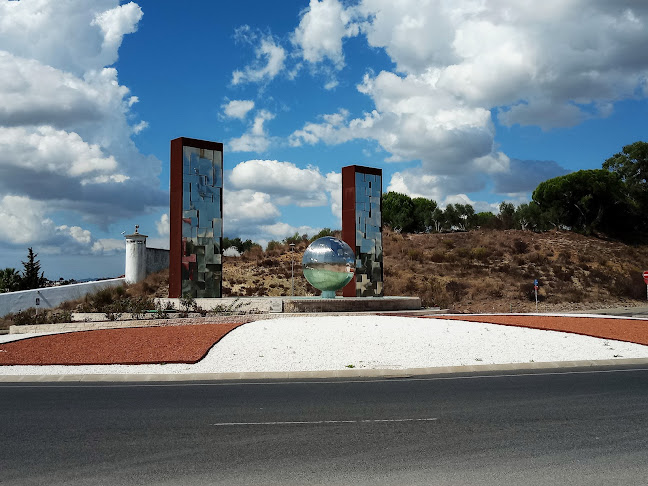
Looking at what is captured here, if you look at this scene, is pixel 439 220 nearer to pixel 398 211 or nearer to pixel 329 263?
pixel 398 211

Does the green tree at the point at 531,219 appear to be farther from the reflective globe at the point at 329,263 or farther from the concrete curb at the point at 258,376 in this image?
the concrete curb at the point at 258,376

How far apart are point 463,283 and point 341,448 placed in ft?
137

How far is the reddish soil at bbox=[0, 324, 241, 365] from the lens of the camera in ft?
46.9

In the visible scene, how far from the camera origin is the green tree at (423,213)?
86.5m

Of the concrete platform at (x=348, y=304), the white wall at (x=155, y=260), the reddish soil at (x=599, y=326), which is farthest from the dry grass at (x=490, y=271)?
the reddish soil at (x=599, y=326)

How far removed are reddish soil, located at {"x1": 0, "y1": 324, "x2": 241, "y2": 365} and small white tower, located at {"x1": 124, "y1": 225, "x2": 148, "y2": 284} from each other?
65.4 ft

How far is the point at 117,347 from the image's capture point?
53.1 feet

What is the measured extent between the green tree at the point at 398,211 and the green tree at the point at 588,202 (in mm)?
18792

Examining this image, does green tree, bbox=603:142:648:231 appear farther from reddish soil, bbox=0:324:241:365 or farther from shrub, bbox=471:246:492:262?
reddish soil, bbox=0:324:241:365

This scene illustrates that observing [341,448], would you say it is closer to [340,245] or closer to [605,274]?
[340,245]

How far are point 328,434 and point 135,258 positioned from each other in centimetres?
3453

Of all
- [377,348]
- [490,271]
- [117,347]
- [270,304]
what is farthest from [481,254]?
[117,347]

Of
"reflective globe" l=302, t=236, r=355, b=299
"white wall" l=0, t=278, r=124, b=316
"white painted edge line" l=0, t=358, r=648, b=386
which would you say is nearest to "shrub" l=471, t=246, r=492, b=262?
"reflective globe" l=302, t=236, r=355, b=299

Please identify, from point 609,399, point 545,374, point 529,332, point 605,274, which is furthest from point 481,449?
point 605,274
